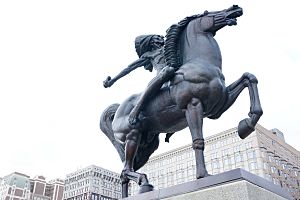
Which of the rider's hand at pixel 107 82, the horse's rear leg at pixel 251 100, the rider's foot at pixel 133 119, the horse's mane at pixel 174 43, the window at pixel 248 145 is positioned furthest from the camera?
the window at pixel 248 145

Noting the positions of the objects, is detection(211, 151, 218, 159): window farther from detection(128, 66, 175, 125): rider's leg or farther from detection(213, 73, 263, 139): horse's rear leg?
detection(213, 73, 263, 139): horse's rear leg


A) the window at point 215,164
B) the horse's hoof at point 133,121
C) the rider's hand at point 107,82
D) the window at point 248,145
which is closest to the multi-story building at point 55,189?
the window at point 215,164

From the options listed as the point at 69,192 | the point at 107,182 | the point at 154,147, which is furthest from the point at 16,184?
the point at 154,147

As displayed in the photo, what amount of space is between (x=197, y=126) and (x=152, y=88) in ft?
3.34

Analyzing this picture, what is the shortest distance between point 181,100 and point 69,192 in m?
94.6

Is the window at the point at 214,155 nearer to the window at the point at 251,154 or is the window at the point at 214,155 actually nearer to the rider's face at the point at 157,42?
the window at the point at 251,154

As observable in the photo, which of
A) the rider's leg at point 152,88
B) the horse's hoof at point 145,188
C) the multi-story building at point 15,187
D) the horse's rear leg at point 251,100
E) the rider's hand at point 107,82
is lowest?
the horse's hoof at point 145,188

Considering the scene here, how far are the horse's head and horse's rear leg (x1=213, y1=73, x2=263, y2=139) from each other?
2.78ft

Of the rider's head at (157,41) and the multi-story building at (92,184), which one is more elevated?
the multi-story building at (92,184)

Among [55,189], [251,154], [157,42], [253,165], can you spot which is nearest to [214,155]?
[251,154]

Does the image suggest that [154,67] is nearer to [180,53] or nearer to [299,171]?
[180,53]

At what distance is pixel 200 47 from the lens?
15.9 ft

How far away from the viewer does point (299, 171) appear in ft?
223

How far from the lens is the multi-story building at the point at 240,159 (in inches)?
2297
